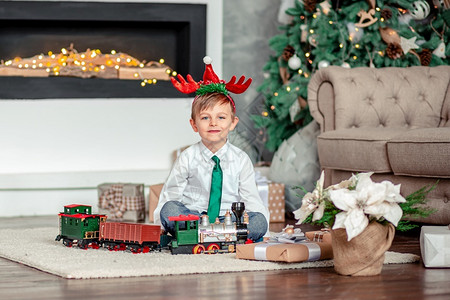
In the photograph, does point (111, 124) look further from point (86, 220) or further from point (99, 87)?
point (86, 220)

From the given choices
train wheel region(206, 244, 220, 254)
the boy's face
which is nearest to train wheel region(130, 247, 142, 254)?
train wheel region(206, 244, 220, 254)

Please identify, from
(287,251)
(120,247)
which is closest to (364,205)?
(287,251)

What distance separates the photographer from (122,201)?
14.4 ft

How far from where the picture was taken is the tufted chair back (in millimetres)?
4121

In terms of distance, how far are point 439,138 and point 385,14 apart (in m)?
1.65

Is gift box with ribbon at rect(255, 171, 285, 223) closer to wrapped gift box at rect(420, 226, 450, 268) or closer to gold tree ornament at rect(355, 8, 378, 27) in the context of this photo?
gold tree ornament at rect(355, 8, 378, 27)

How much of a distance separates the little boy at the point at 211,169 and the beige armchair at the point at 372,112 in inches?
31.4

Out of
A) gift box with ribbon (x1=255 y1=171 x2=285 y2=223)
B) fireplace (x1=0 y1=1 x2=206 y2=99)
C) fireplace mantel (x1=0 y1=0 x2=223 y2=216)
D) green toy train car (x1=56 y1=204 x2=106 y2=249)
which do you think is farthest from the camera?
fireplace (x1=0 y1=1 x2=206 y2=99)

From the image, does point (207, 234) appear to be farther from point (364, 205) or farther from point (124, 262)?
point (364, 205)

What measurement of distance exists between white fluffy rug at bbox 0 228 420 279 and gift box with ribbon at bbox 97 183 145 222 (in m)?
1.31

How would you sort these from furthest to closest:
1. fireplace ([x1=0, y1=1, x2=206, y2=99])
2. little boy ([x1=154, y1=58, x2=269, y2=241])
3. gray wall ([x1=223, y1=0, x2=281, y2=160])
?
gray wall ([x1=223, y1=0, x2=281, y2=160]) → fireplace ([x1=0, y1=1, x2=206, y2=99]) → little boy ([x1=154, y1=58, x2=269, y2=241])

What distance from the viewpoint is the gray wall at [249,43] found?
5.44m

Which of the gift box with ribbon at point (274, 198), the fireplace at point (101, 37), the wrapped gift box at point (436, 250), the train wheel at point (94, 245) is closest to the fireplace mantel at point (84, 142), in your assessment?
the fireplace at point (101, 37)

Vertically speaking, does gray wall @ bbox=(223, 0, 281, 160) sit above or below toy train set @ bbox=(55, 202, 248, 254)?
above
